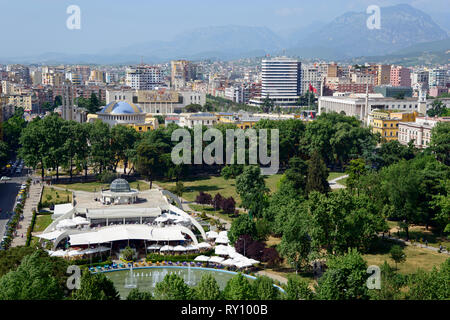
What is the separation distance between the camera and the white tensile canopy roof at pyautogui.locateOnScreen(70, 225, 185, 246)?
29016 millimetres

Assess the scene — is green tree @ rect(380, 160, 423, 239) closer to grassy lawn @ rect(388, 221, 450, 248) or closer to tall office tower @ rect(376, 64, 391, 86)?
grassy lawn @ rect(388, 221, 450, 248)

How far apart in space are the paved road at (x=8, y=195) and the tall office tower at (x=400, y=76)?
4052 inches

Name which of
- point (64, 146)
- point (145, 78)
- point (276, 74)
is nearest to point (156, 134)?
point (64, 146)

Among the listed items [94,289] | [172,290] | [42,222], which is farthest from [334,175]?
[94,289]

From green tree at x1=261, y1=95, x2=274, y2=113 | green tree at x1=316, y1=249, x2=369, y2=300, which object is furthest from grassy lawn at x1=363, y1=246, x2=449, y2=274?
green tree at x1=261, y1=95, x2=274, y2=113

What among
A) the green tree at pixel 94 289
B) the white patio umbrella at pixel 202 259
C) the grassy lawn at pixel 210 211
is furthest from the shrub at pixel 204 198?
the green tree at pixel 94 289

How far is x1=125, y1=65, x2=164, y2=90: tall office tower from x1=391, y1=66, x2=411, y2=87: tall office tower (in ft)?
186

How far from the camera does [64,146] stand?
45844 mm

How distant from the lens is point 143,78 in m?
133

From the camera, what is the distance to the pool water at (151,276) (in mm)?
24389

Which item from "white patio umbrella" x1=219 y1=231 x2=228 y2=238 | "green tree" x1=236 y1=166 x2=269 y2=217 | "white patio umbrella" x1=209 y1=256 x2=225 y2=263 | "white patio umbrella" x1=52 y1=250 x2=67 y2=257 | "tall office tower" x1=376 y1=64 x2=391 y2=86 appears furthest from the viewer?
"tall office tower" x1=376 y1=64 x2=391 y2=86

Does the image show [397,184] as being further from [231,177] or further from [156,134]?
[156,134]

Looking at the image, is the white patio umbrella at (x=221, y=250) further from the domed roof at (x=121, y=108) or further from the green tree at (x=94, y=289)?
the domed roof at (x=121, y=108)

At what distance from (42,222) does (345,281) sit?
856 inches
